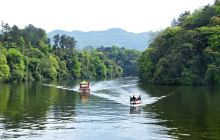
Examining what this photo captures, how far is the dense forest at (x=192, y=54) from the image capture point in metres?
132

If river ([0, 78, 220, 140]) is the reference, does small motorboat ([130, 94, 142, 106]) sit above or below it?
above

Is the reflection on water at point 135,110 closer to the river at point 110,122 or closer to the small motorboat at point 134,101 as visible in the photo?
the river at point 110,122

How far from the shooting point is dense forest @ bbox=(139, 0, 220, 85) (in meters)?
132

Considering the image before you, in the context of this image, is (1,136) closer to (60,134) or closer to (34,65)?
(60,134)

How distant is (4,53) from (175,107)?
381ft

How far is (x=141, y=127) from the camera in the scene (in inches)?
1806

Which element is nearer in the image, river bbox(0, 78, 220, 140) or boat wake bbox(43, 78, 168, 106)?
river bbox(0, 78, 220, 140)

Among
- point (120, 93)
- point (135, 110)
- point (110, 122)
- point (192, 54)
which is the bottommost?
point (110, 122)

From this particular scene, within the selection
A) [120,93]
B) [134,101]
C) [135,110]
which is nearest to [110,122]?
[135,110]

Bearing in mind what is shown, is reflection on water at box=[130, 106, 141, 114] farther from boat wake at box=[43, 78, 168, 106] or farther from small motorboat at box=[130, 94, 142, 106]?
boat wake at box=[43, 78, 168, 106]

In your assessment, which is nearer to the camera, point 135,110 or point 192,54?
point 135,110

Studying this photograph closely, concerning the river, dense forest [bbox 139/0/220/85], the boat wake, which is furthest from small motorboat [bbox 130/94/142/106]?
dense forest [bbox 139/0/220/85]

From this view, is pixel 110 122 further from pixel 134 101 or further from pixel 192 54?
pixel 192 54

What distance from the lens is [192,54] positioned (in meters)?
139
